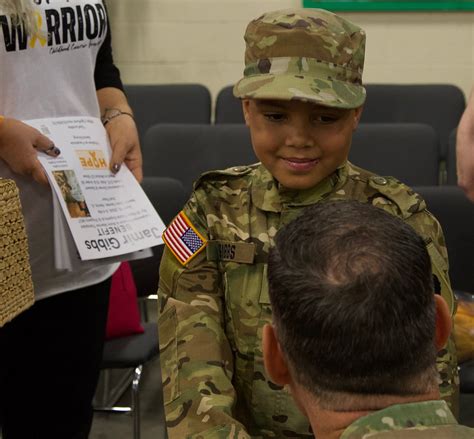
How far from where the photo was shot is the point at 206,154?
3.48 m

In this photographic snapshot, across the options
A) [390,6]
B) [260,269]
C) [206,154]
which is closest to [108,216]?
[260,269]

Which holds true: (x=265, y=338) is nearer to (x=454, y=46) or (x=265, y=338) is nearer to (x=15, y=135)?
(x=15, y=135)

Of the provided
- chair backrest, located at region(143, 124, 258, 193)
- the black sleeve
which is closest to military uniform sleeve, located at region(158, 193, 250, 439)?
the black sleeve

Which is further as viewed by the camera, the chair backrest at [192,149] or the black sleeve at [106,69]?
the chair backrest at [192,149]

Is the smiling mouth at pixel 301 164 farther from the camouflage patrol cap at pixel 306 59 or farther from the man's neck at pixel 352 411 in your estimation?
the man's neck at pixel 352 411

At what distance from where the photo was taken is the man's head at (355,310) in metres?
0.85

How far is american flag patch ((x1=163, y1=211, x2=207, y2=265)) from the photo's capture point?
1.40 metres

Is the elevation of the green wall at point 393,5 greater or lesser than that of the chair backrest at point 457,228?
greater

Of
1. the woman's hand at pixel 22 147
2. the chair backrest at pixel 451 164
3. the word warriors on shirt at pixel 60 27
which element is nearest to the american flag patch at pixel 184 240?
the woman's hand at pixel 22 147

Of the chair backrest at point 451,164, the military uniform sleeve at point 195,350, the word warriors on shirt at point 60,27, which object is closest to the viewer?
the military uniform sleeve at point 195,350

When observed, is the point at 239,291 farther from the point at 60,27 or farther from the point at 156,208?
the point at 156,208

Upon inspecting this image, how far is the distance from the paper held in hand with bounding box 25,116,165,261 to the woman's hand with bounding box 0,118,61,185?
0.10ft

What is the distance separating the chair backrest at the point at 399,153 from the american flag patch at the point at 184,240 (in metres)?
2.02

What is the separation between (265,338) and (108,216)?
0.98 meters
